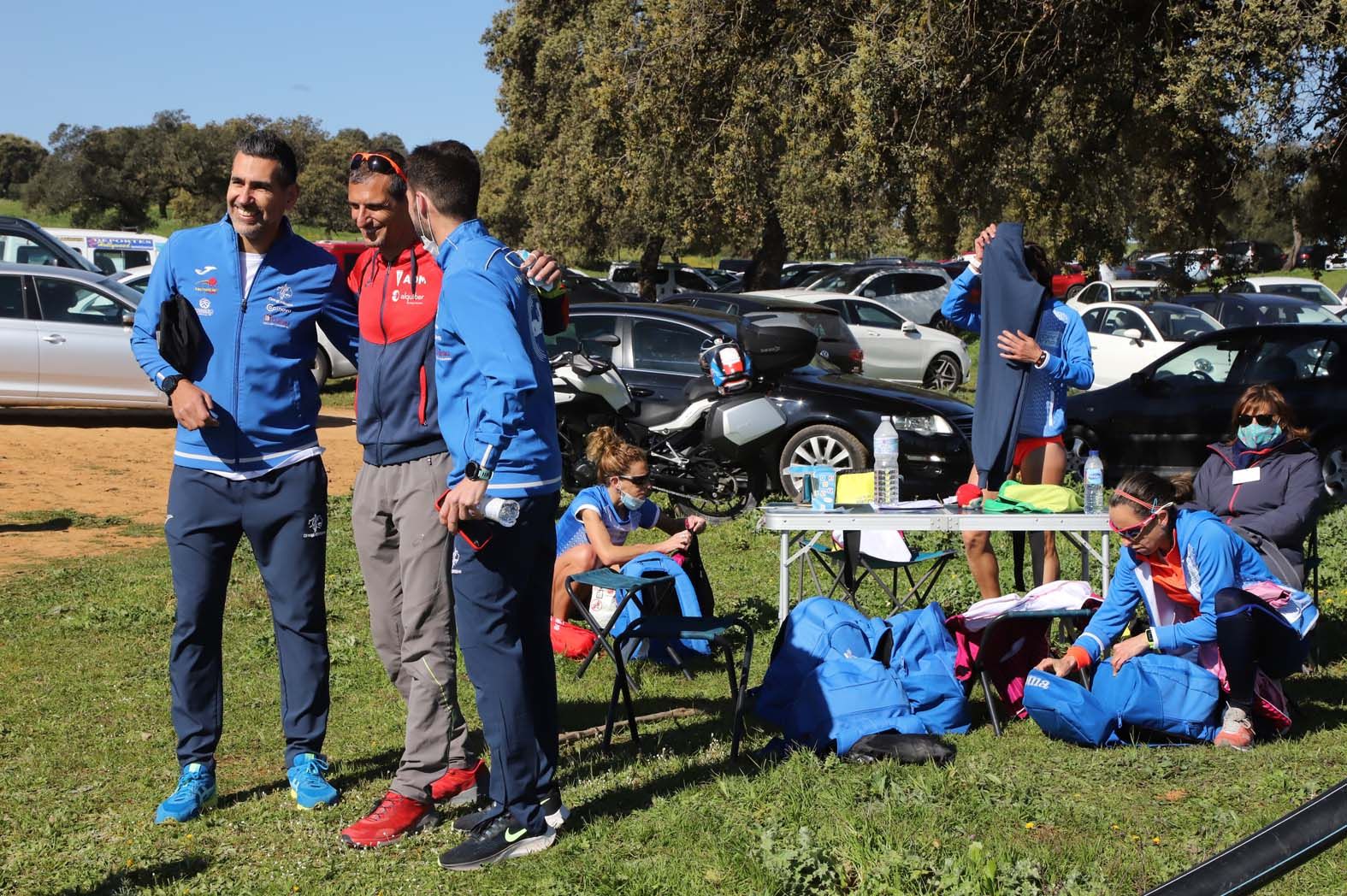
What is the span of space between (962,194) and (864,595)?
6.12 meters

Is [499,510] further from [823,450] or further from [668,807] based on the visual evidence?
[823,450]

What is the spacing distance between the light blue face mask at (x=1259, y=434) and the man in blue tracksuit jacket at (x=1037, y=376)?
770 mm

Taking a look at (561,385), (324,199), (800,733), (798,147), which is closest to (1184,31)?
(798,147)

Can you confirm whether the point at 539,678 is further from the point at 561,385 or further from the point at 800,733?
the point at 561,385

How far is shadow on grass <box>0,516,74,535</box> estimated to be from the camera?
34.6ft

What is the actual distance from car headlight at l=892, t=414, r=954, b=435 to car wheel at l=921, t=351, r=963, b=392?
414 inches

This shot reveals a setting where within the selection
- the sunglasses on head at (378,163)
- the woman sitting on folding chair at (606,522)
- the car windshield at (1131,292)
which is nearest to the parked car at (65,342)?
the woman sitting on folding chair at (606,522)

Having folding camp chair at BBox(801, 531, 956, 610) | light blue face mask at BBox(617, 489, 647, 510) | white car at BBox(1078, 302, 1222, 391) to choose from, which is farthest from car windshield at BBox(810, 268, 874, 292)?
light blue face mask at BBox(617, 489, 647, 510)

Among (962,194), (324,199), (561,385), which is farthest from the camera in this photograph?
(324,199)

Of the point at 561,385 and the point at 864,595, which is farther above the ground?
the point at 561,385

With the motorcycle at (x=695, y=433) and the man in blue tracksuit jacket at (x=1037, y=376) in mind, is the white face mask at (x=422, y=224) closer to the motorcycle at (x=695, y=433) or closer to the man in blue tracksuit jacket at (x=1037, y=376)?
the man in blue tracksuit jacket at (x=1037, y=376)

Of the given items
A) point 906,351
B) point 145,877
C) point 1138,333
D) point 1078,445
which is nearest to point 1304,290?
point 1138,333

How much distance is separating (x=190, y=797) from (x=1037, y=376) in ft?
14.5

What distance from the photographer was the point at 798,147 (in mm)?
14039
